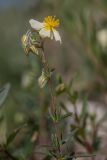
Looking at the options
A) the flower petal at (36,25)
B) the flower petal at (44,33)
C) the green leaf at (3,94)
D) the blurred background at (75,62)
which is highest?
the flower petal at (36,25)

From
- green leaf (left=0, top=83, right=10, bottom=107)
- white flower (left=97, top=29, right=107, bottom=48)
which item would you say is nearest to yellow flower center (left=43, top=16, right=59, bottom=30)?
green leaf (left=0, top=83, right=10, bottom=107)

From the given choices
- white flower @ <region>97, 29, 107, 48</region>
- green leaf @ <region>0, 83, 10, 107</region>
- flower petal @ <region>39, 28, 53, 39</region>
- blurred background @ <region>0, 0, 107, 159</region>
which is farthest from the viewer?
white flower @ <region>97, 29, 107, 48</region>

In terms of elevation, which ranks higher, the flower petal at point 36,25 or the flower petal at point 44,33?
the flower petal at point 36,25

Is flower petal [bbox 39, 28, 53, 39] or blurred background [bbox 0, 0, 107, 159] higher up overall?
flower petal [bbox 39, 28, 53, 39]

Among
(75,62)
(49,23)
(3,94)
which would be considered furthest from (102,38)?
(49,23)

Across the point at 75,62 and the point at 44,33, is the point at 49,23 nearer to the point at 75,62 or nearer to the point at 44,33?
the point at 44,33

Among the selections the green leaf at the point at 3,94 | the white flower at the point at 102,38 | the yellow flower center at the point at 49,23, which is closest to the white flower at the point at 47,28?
the yellow flower center at the point at 49,23

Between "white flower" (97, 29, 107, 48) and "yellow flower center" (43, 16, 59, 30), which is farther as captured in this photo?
"white flower" (97, 29, 107, 48)

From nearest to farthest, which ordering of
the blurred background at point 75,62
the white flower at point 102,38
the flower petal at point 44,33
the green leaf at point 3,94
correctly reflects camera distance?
the flower petal at point 44,33 < the green leaf at point 3,94 < the blurred background at point 75,62 < the white flower at point 102,38

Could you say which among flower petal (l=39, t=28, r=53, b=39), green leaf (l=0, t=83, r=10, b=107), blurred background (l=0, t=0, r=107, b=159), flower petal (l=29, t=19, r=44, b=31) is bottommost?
blurred background (l=0, t=0, r=107, b=159)

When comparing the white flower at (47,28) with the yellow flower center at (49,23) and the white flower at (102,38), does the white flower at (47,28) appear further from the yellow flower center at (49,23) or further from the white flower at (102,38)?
the white flower at (102,38)

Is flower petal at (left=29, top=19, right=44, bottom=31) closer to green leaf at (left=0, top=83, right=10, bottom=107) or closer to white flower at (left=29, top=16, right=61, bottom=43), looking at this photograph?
white flower at (left=29, top=16, right=61, bottom=43)

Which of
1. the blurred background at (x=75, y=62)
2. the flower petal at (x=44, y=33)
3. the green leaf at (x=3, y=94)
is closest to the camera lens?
the flower petal at (x=44, y=33)
